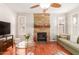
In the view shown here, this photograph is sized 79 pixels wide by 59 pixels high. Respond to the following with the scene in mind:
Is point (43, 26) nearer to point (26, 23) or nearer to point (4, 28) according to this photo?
point (26, 23)

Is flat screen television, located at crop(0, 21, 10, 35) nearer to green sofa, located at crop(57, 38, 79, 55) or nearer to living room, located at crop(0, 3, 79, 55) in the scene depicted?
living room, located at crop(0, 3, 79, 55)

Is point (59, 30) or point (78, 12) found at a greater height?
point (78, 12)

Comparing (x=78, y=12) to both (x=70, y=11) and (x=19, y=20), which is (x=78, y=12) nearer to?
(x=70, y=11)

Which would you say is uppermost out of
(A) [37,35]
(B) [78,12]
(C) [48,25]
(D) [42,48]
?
(B) [78,12]

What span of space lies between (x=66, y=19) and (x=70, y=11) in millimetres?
454

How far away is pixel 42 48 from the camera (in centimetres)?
464

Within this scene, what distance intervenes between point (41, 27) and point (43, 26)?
105 mm

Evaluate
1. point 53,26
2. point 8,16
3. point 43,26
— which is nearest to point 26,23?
point 8,16

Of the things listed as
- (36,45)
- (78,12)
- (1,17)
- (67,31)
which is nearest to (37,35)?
(36,45)

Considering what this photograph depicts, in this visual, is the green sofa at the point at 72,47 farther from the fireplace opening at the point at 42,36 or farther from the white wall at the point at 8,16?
the white wall at the point at 8,16

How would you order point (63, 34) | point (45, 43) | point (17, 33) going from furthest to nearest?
point (45, 43) → point (63, 34) → point (17, 33)

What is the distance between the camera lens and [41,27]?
16.3 ft

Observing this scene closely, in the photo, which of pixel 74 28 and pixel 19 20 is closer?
pixel 19 20

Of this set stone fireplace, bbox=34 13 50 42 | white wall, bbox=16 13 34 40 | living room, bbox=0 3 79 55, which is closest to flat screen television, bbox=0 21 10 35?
living room, bbox=0 3 79 55
